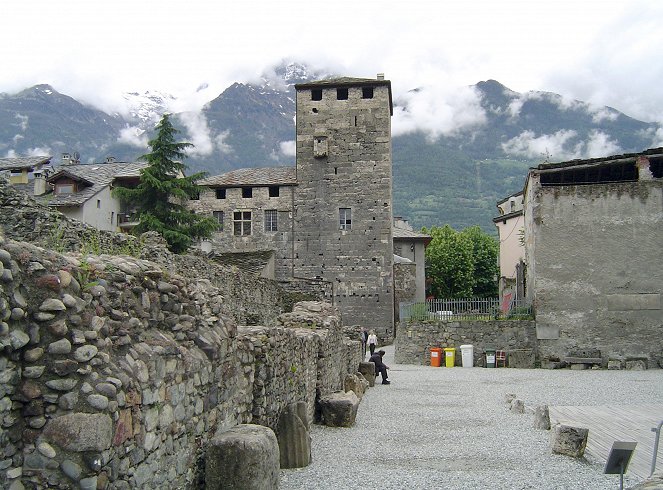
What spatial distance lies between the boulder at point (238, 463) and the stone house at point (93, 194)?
2538 centimetres

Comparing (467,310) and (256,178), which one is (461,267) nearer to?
(256,178)

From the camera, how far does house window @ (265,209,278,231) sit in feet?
124

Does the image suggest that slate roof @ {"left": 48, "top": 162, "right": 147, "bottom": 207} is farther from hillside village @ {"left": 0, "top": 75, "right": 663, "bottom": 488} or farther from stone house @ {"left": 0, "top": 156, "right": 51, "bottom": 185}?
stone house @ {"left": 0, "top": 156, "right": 51, "bottom": 185}

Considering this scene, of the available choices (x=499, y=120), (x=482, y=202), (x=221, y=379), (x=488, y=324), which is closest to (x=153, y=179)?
(x=488, y=324)

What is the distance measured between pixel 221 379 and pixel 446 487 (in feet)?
9.89

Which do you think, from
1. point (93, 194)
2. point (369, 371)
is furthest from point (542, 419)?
point (93, 194)

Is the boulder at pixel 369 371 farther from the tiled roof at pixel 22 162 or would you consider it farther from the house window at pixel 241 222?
the tiled roof at pixel 22 162

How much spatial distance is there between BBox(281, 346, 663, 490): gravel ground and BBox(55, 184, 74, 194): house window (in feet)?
70.7

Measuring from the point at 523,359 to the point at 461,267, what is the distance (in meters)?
33.5

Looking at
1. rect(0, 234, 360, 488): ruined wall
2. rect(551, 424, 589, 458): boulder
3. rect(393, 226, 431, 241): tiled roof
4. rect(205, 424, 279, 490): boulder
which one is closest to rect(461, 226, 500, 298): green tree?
rect(393, 226, 431, 241): tiled roof

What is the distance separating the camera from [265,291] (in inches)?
1006

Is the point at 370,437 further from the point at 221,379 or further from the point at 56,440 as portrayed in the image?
the point at 56,440

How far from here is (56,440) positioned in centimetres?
390

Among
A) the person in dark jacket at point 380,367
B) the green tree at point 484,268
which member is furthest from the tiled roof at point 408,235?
the person in dark jacket at point 380,367
